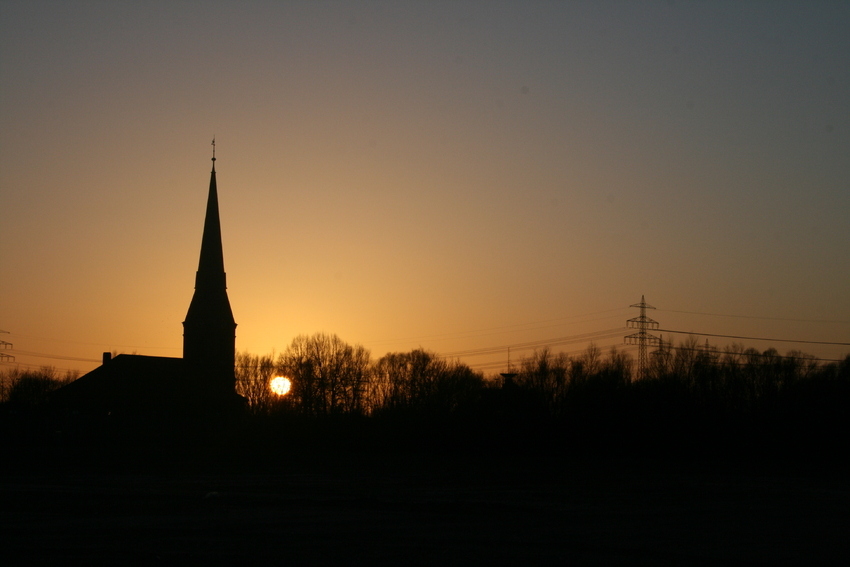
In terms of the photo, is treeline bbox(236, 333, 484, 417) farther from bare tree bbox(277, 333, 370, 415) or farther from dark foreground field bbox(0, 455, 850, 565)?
dark foreground field bbox(0, 455, 850, 565)

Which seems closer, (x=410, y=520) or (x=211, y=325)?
(x=410, y=520)

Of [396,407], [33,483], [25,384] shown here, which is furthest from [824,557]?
[25,384]

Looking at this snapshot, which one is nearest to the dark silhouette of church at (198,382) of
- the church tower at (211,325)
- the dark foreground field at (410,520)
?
the church tower at (211,325)

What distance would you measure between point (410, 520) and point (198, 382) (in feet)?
205

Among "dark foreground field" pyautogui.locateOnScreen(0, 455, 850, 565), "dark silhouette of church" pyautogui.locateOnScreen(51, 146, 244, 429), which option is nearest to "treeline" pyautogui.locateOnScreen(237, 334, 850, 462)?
"dark silhouette of church" pyautogui.locateOnScreen(51, 146, 244, 429)

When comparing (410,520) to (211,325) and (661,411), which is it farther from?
(211,325)

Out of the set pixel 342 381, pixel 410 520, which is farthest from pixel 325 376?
pixel 410 520

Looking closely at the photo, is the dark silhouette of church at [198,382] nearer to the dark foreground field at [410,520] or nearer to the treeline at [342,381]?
the treeline at [342,381]

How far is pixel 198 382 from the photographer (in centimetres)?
7762

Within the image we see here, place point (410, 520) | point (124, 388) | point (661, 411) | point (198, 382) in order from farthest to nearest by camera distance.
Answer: point (124, 388) → point (198, 382) → point (661, 411) → point (410, 520)

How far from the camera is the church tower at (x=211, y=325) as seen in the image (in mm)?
77125

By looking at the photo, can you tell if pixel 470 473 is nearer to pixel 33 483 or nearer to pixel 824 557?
pixel 33 483

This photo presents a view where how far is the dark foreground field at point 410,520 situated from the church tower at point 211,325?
144ft

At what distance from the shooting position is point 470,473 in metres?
38.1
